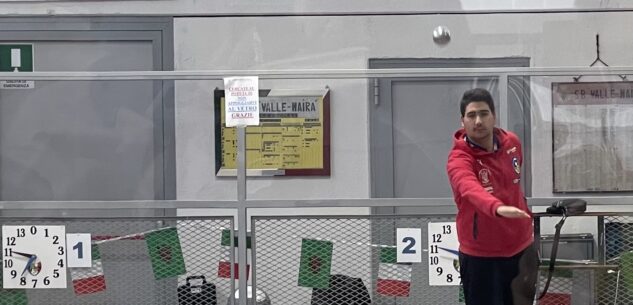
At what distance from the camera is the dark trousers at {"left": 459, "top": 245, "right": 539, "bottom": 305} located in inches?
170

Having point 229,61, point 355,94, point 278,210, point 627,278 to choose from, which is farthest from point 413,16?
point 627,278

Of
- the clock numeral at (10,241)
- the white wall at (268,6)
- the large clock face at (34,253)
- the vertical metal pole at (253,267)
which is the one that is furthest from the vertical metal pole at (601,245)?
the clock numeral at (10,241)

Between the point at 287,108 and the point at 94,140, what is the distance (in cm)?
118

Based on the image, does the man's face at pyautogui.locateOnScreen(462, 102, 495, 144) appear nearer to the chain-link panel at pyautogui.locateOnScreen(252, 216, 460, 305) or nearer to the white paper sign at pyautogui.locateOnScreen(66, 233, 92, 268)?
the chain-link panel at pyautogui.locateOnScreen(252, 216, 460, 305)

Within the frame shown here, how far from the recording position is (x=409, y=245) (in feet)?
17.2

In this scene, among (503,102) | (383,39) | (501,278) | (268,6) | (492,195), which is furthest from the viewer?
(268,6)

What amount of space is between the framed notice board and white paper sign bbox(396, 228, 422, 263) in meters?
0.58

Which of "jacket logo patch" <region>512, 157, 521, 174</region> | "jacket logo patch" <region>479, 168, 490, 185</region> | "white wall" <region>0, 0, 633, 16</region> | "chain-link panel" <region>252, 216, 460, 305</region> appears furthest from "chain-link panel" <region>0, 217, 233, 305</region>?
"jacket logo patch" <region>512, 157, 521, 174</region>

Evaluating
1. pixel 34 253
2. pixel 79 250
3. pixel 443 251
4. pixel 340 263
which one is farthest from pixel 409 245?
pixel 34 253

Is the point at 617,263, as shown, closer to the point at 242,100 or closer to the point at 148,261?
the point at 242,100

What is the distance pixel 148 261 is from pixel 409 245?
157 cm

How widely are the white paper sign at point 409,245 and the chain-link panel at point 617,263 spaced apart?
109cm

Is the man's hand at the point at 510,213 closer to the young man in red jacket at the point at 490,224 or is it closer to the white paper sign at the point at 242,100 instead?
the young man in red jacket at the point at 490,224

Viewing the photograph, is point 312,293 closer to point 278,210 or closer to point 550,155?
point 278,210
